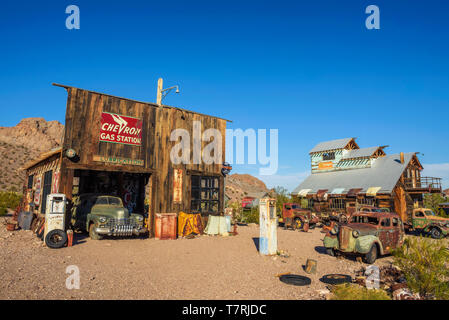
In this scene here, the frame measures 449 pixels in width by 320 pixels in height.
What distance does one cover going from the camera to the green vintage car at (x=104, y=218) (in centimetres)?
1224

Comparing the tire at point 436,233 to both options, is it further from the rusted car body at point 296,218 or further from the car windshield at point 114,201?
the car windshield at point 114,201

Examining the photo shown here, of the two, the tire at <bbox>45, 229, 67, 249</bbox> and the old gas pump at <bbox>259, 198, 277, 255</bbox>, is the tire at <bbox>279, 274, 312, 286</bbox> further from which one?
the tire at <bbox>45, 229, 67, 249</bbox>

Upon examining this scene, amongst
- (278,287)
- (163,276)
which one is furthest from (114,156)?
(278,287)

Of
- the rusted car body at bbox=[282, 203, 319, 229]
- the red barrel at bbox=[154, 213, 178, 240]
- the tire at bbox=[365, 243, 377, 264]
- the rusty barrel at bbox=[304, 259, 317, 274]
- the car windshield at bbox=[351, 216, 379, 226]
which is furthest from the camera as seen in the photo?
the rusted car body at bbox=[282, 203, 319, 229]

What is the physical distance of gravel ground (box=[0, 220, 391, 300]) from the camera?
620 centimetres

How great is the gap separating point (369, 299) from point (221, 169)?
1278cm

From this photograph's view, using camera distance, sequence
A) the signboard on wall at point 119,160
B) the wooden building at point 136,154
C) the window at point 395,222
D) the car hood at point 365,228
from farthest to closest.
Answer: the signboard on wall at point 119,160 → the wooden building at point 136,154 → the window at point 395,222 → the car hood at point 365,228

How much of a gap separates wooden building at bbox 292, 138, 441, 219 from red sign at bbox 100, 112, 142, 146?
17.0m

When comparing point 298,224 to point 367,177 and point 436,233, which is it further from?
point 367,177

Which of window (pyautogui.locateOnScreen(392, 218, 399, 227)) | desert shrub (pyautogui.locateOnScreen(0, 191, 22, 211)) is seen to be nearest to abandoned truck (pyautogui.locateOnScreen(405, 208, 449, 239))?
window (pyautogui.locateOnScreen(392, 218, 399, 227))

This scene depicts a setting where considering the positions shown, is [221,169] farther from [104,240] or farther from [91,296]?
[91,296]

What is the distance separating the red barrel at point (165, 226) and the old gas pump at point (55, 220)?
164 inches

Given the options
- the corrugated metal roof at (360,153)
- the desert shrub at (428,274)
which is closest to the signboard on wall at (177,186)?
the desert shrub at (428,274)

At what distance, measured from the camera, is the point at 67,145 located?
Result: 12.6 meters
